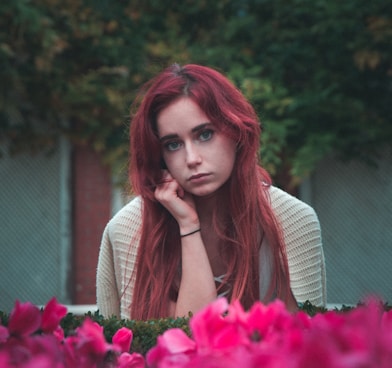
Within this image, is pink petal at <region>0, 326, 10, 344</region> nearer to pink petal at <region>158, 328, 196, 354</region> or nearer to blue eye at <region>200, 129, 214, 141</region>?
pink petal at <region>158, 328, 196, 354</region>

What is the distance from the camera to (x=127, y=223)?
295 cm

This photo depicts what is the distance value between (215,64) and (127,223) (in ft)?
13.5

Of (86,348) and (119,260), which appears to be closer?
(86,348)

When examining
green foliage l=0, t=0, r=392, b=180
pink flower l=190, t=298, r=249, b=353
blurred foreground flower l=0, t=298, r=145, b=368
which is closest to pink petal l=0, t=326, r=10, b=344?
blurred foreground flower l=0, t=298, r=145, b=368

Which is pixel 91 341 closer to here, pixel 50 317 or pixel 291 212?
pixel 50 317

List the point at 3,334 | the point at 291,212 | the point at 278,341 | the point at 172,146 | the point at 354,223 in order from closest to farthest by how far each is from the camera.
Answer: the point at 278,341 < the point at 3,334 < the point at 172,146 < the point at 291,212 < the point at 354,223

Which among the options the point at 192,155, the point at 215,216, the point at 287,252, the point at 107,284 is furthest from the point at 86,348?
the point at 107,284

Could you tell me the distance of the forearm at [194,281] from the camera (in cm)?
253

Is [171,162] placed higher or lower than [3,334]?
higher

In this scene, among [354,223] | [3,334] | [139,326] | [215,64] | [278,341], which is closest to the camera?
[278,341]

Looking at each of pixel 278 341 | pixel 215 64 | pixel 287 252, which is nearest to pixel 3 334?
pixel 278 341

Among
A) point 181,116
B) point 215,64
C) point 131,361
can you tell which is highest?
point 215,64

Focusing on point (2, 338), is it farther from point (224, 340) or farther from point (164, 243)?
point (164, 243)

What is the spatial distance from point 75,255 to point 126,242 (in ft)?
16.5
